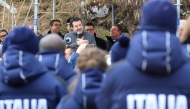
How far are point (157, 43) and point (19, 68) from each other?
47.6 inches

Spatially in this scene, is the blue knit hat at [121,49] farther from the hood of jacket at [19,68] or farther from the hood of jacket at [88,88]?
the hood of jacket at [19,68]

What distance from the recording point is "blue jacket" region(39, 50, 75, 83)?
13.4 feet

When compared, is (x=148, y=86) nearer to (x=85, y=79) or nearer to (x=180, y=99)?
(x=180, y=99)

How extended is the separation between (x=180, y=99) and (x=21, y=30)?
1441mm

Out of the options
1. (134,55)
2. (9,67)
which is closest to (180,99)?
(134,55)

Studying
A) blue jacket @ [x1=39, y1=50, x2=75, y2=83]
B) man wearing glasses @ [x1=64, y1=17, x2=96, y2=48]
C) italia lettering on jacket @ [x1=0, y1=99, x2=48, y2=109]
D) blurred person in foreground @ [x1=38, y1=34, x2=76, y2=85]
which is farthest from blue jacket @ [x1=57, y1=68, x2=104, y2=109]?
man wearing glasses @ [x1=64, y1=17, x2=96, y2=48]

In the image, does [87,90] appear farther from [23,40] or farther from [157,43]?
[23,40]

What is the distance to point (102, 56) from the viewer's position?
3291mm

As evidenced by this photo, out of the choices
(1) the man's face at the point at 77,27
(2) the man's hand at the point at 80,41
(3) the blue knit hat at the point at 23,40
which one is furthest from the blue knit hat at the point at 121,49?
(1) the man's face at the point at 77,27

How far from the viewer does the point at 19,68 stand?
3559mm

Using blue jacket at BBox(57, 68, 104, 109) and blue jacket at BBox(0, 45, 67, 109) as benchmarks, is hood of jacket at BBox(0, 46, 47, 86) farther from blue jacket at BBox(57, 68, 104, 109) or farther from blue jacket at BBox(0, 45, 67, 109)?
blue jacket at BBox(57, 68, 104, 109)

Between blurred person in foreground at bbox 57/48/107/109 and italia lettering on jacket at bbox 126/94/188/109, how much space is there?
0.31 metres

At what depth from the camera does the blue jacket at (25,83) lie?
3570mm

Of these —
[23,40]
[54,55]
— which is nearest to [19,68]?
[23,40]
